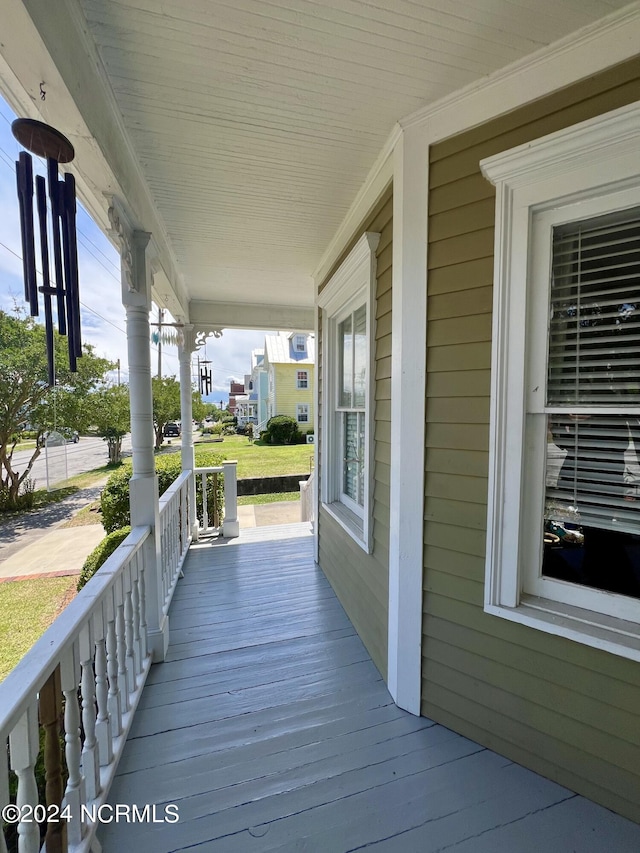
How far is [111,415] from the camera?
5484 millimetres

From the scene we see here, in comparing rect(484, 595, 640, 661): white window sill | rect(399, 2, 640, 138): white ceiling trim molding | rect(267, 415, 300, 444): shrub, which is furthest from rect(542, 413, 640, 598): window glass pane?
rect(267, 415, 300, 444): shrub

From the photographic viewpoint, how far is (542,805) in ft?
4.26

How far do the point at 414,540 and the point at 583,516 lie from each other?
2.14 ft

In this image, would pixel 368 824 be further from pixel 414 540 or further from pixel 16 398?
pixel 16 398

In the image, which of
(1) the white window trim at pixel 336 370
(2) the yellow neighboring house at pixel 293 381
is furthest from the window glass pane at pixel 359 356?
(2) the yellow neighboring house at pixel 293 381

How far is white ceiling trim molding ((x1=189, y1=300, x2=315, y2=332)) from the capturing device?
14.4ft

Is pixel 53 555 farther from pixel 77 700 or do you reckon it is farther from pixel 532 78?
pixel 532 78

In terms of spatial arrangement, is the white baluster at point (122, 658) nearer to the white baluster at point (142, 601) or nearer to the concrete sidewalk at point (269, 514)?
the white baluster at point (142, 601)

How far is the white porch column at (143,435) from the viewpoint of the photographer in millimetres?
2033

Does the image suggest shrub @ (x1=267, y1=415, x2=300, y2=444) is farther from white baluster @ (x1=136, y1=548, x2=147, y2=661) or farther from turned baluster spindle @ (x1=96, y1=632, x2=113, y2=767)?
turned baluster spindle @ (x1=96, y1=632, x2=113, y2=767)

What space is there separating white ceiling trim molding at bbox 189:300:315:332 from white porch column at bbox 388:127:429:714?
2.96 metres

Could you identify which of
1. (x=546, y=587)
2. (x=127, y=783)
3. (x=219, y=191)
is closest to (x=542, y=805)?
(x=546, y=587)

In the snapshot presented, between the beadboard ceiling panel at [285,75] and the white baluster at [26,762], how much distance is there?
193cm

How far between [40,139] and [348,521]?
2.36 metres
